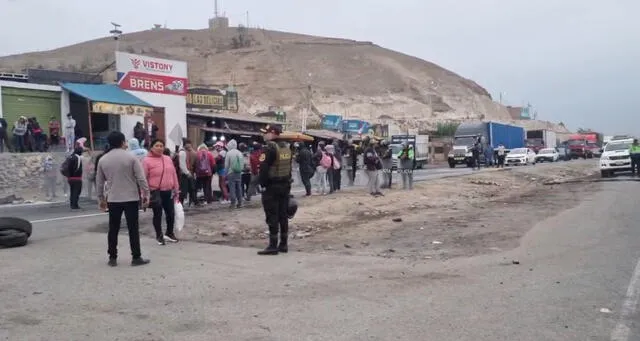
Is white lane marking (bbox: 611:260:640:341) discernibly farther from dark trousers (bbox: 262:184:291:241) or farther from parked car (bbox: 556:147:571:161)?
parked car (bbox: 556:147:571:161)

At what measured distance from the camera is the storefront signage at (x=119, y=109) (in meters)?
30.1

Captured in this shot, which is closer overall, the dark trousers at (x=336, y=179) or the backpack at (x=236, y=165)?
the backpack at (x=236, y=165)

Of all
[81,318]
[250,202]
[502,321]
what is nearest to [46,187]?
[250,202]

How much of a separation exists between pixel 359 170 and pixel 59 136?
13291 millimetres

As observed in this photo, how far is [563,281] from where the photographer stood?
786cm

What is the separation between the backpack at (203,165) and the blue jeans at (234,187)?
2.20 ft

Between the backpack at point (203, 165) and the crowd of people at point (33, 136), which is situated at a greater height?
the crowd of people at point (33, 136)

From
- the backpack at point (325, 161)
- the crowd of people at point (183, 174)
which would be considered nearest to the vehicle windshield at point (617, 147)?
the crowd of people at point (183, 174)

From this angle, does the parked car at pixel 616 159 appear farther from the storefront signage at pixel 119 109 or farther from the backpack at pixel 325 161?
the storefront signage at pixel 119 109

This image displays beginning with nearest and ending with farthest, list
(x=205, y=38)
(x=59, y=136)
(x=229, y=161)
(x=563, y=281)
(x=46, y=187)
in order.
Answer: (x=563, y=281) < (x=229, y=161) < (x=46, y=187) < (x=59, y=136) < (x=205, y=38)

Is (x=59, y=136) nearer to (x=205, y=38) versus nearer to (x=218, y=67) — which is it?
(x=218, y=67)

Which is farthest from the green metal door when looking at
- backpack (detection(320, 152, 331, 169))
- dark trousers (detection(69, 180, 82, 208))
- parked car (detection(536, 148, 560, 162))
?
parked car (detection(536, 148, 560, 162))

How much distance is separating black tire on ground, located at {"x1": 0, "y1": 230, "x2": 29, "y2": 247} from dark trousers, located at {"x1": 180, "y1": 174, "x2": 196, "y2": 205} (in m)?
5.09

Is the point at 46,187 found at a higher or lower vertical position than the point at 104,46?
lower
